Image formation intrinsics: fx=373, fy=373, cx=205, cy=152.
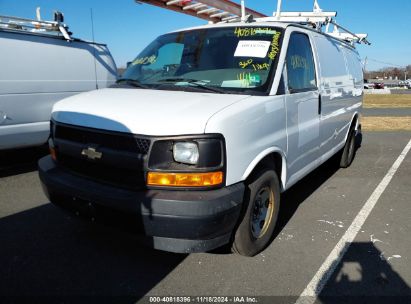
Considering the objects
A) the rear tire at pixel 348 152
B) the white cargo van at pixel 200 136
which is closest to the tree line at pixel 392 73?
the rear tire at pixel 348 152

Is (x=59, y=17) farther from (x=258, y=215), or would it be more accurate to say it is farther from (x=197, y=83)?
(x=258, y=215)

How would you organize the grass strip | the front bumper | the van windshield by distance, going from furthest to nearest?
the grass strip → the van windshield → the front bumper

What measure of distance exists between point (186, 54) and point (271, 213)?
1871mm

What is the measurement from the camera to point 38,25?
Answer: 6.00m

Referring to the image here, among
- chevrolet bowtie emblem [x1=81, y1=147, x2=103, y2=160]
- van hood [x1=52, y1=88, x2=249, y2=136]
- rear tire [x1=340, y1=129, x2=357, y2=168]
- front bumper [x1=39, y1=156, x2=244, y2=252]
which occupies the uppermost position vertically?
van hood [x1=52, y1=88, x2=249, y2=136]

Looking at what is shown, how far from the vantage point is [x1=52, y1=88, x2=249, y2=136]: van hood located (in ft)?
8.64

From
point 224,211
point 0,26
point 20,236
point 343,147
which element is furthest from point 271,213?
point 0,26

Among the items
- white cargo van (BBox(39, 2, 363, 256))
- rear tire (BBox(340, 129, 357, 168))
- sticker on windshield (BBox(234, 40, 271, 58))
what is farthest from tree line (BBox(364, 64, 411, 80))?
sticker on windshield (BBox(234, 40, 271, 58))

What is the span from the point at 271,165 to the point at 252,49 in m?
1.16

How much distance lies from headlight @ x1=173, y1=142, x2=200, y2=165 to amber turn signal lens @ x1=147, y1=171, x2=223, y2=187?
0.10m

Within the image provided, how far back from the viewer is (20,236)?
3736mm

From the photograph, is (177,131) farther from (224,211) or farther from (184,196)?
(224,211)

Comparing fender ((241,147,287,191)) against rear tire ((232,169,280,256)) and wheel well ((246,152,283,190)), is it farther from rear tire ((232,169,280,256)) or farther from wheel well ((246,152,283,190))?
rear tire ((232,169,280,256))

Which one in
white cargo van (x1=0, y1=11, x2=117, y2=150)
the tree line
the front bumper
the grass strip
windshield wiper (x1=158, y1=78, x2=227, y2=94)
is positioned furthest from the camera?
the tree line
